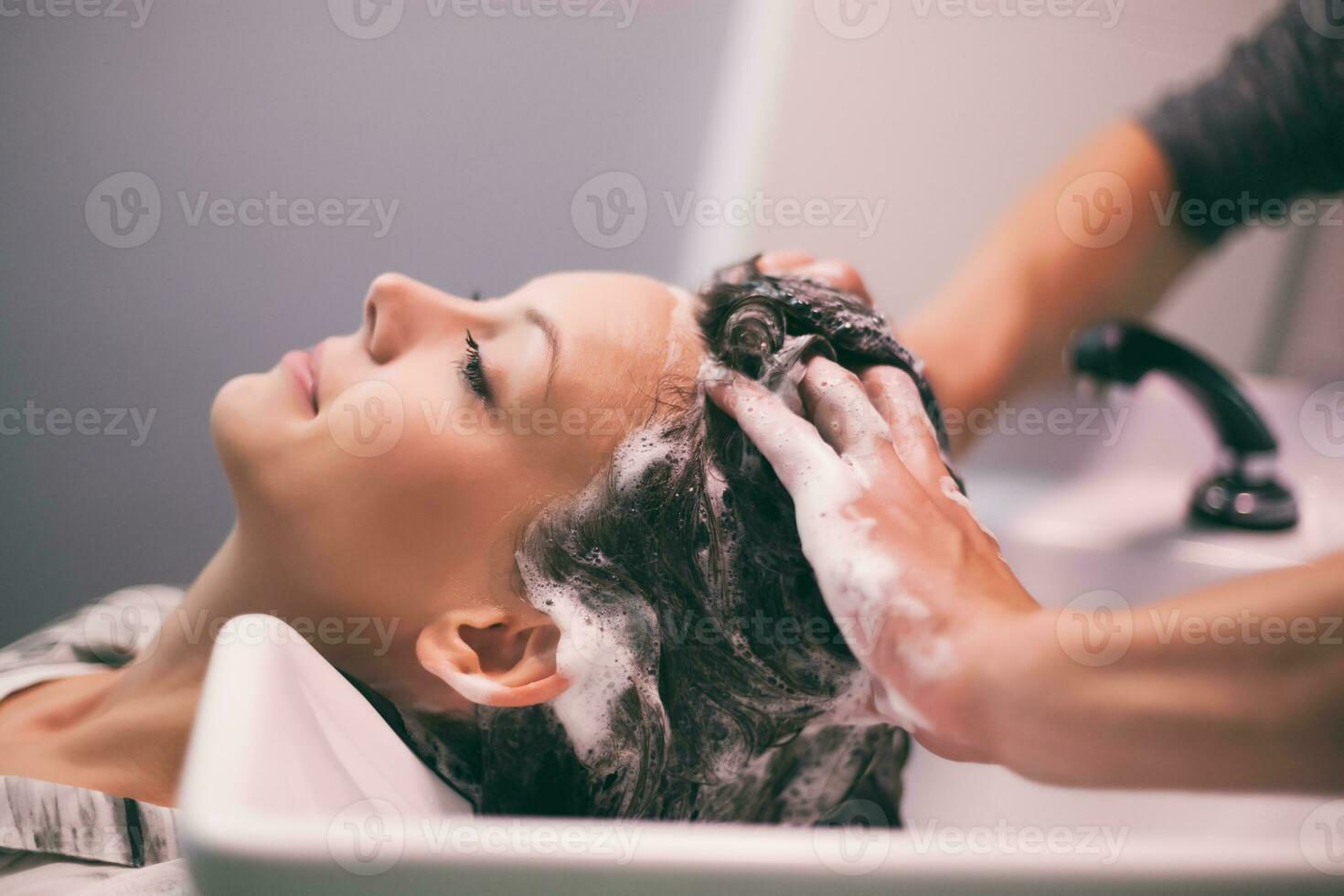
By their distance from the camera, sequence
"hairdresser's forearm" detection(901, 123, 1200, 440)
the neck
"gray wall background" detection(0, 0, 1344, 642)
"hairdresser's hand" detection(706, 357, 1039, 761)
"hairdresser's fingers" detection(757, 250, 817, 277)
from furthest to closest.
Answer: "hairdresser's forearm" detection(901, 123, 1200, 440) < "gray wall background" detection(0, 0, 1344, 642) < "hairdresser's fingers" detection(757, 250, 817, 277) < the neck < "hairdresser's hand" detection(706, 357, 1039, 761)

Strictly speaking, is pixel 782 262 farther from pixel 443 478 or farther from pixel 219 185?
pixel 219 185

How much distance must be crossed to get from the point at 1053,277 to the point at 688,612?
0.77 meters

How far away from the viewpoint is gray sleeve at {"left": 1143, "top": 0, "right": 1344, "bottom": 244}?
1.07 meters

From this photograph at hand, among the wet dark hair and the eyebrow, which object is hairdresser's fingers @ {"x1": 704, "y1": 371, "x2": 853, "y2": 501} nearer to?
the wet dark hair

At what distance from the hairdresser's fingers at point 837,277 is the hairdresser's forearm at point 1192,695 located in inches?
16.6

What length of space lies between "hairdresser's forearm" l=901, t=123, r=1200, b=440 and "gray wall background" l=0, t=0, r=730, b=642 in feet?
1.55

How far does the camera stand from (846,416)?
71 cm

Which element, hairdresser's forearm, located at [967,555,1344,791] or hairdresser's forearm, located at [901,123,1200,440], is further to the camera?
hairdresser's forearm, located at [901,123,1200,440]

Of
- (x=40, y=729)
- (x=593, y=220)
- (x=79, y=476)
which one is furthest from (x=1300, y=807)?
(x=79, y=476)

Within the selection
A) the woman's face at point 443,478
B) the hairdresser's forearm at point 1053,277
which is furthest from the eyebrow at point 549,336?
the hairdresser's forearm at point 1053,277

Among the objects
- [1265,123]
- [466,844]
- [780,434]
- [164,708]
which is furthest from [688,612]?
[1265,123]

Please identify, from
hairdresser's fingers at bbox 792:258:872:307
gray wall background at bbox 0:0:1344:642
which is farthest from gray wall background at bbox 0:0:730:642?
hairdresser's fingers at bbox 792:258:872:307

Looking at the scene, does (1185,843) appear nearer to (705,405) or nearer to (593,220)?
(705,405)

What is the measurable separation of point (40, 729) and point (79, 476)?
351 mm
